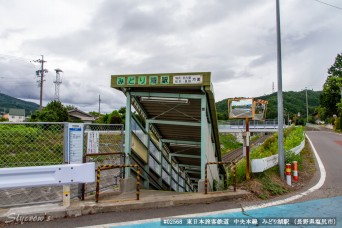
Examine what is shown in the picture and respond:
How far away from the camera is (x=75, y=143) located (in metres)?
5.96

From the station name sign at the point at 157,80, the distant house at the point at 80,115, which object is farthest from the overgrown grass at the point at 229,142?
the station name sign at the point at 157,80

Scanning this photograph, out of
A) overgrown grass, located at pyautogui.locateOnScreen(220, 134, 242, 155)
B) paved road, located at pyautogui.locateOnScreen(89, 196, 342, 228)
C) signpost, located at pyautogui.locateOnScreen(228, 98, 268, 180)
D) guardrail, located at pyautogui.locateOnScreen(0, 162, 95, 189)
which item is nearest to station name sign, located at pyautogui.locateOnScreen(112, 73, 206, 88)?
signpost, located at pyautogui.locateOnScreen(228, 98, 268, 180)

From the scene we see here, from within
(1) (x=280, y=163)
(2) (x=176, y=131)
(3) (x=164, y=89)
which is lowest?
(1) (x=280, y=163)

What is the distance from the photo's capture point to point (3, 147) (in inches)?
420

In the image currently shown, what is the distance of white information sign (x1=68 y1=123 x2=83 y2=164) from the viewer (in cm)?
591

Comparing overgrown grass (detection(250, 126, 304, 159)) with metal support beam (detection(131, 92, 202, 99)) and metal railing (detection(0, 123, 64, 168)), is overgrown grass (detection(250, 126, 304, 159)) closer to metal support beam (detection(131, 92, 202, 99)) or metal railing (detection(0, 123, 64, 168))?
metal support beam (detection(131, 92, 202, 99))

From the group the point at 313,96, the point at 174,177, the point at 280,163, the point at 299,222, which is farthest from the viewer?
the point at 313,96

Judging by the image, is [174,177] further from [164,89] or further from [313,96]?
[313,96]

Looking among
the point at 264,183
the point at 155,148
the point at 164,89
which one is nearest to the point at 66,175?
the point at 164,89

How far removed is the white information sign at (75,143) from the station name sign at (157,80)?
1.93 meters

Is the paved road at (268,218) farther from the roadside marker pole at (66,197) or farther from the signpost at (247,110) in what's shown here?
the signpost at (247,110)

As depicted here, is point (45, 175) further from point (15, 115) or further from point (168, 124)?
point (15, 115)

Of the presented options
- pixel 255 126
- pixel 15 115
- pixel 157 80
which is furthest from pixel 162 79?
pixel 15 115

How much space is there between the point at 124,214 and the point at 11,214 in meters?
1.98
